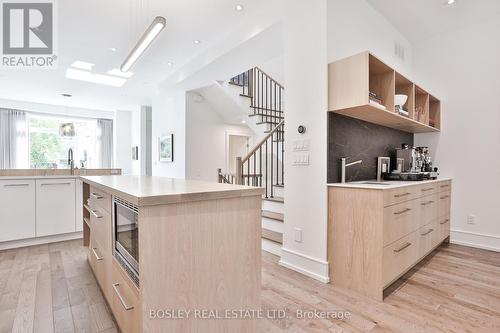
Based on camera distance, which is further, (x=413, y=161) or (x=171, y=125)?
(x=171, y=125)

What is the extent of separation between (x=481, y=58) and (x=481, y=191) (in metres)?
1.83

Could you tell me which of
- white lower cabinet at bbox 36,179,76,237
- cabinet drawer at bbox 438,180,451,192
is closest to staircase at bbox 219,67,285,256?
cabinet drawer at bbox 438,180,451,192

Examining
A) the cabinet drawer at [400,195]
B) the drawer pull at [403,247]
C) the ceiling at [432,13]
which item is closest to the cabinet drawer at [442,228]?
the cabinet drawer at [400,195]

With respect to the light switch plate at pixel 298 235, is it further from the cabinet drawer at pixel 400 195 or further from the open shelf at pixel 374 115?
the open shelf at pixel 374 115

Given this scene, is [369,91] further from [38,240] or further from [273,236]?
[38,240]

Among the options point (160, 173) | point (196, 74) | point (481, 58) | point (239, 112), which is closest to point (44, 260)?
point (196, 74)

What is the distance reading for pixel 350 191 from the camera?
2.28m

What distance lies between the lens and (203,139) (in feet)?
20.6

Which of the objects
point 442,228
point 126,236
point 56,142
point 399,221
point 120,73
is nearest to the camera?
point 126,236

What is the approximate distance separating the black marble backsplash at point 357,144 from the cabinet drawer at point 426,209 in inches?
23.6

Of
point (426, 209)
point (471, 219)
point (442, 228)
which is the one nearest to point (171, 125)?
point (426, 209)

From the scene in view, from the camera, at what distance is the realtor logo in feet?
10.4

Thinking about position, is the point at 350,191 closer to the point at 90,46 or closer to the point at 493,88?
the point at 493,88

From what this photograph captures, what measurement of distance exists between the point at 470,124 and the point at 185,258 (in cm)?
428
